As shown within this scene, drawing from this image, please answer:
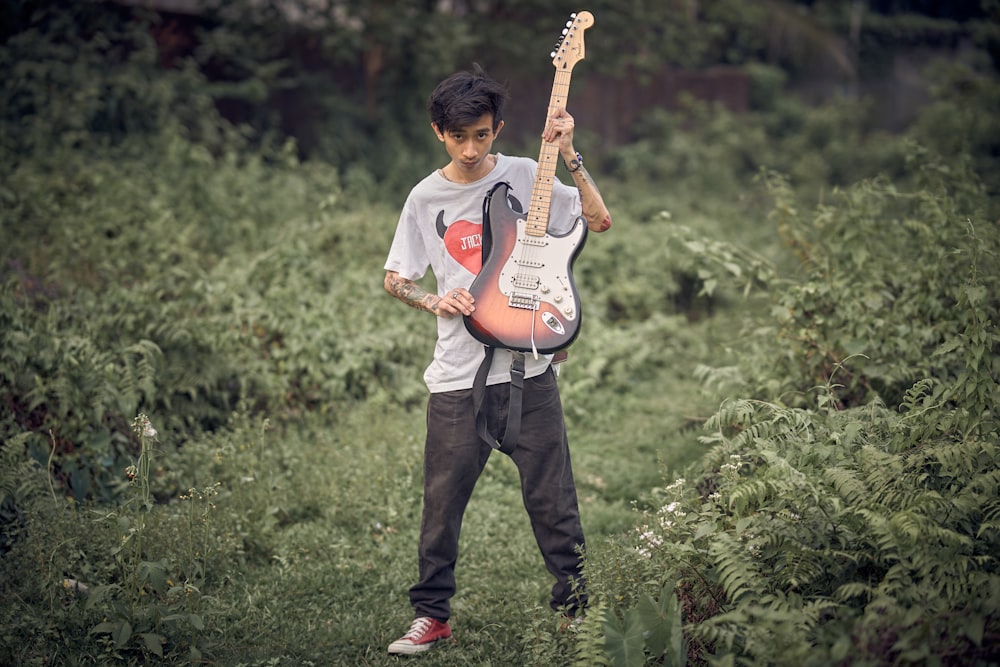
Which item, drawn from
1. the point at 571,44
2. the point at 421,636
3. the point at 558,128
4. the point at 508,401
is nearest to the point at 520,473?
the point at 508,401

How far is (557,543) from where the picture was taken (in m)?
3.67

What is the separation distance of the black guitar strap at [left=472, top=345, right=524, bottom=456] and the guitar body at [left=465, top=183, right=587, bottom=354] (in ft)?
0.23

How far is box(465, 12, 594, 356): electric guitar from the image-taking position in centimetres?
352

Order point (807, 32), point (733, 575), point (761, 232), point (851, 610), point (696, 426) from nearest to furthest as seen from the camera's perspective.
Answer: point (851, 610) → point (733, 575) → point (696, 426) → point (761, 232) → point (807, 32)

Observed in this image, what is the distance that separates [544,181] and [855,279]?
2.72m

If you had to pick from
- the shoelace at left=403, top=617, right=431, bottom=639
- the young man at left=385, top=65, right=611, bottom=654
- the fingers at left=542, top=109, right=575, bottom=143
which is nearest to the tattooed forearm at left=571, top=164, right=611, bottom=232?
the young man at left=385, top=65, right=611, bottom=654

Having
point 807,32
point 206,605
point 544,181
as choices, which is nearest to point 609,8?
point 807,32

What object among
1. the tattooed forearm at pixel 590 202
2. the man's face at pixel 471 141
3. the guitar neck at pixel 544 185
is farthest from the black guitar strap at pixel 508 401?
the man's face at pixel 471 141

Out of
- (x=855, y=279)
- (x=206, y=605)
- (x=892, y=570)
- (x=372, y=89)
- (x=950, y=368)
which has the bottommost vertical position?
(x=206, y=605)

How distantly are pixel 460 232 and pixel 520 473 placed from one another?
981 mm

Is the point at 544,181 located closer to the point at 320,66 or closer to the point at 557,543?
the point at 557,543

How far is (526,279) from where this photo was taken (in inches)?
140

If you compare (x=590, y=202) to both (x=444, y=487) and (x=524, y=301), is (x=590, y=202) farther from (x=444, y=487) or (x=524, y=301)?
(x=444, y=487)

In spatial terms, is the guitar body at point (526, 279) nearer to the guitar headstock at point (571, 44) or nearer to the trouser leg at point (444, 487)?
the trouser leg at point (444, 487)
